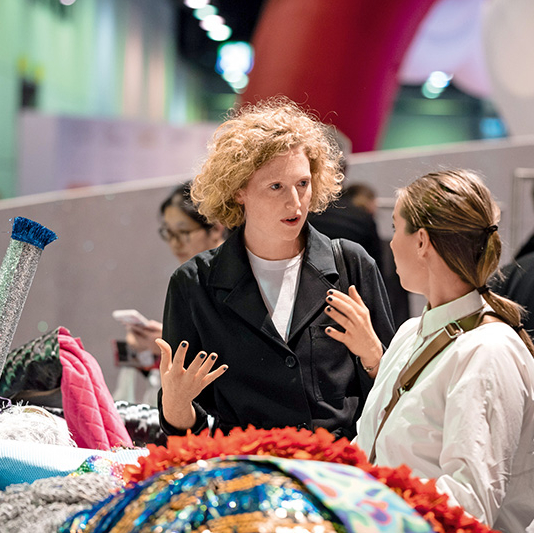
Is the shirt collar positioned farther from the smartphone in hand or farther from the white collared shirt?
the smartphone in hand

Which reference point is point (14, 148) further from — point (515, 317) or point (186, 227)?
point (515, 317)

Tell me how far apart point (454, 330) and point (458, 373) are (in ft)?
0.31

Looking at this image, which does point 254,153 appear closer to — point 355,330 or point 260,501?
point 355,330

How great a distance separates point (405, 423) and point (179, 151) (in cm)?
398

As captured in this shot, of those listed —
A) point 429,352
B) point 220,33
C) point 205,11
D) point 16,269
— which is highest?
point 205,11

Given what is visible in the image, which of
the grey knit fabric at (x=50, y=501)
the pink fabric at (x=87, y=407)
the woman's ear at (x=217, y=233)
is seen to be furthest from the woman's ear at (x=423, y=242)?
the woman's ear at (x=217, y=233)

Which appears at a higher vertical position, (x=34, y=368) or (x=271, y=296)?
(x=271, y=296)

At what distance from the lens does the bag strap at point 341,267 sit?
1741 millimetres

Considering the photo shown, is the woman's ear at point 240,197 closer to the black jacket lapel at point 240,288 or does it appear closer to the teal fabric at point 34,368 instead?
the black jacket lapel at point 240,288

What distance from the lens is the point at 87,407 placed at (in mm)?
1944

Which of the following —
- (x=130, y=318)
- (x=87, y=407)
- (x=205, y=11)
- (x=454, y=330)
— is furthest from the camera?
(x=205, y=11)

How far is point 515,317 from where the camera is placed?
1369 mm

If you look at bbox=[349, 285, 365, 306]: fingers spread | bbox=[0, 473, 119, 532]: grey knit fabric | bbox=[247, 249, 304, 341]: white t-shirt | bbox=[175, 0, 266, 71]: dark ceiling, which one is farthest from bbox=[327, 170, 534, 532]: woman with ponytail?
bbox=[175, 0, 266, 71]: dark ceiling

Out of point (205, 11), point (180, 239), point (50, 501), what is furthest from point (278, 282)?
point (205, 11)
